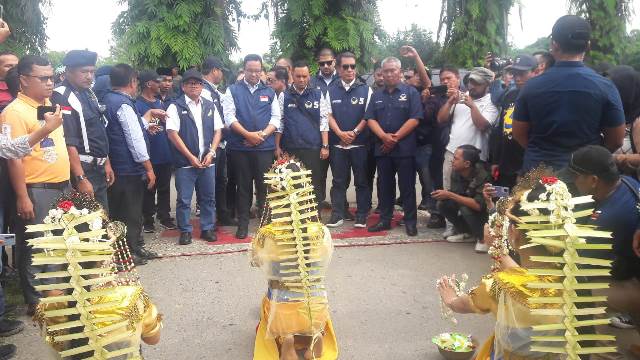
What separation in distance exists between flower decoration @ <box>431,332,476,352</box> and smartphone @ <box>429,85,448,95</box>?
323 cm

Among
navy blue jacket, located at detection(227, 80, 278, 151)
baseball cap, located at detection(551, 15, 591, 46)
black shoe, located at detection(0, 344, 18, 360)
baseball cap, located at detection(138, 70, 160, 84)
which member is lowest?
black shoe, located at detection(0, 344, 18, 360)

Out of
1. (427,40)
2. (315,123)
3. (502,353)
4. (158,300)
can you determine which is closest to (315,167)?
(315,123)

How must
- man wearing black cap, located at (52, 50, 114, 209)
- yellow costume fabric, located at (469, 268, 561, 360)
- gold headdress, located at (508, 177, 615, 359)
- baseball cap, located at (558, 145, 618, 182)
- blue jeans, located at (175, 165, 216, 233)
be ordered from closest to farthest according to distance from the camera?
gold headdress, located at (508, 177, 615, 359)
yellow costume fabric, located at (469, 268, 561, 360)
baseball cap, located at (558, 145, 618, 182)
man wearing black cap, located at (52, 50, 114, 209)
blue jeans, located at (175, 165, 216, 233)

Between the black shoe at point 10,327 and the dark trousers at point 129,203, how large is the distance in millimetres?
1491

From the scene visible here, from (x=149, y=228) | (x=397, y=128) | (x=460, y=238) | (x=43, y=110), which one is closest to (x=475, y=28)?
(x=397, y=128)

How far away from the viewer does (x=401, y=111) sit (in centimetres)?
593

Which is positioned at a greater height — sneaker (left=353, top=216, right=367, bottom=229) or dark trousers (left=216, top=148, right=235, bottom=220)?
dark trousers (left=216, top=148, right=235, bottom=220)

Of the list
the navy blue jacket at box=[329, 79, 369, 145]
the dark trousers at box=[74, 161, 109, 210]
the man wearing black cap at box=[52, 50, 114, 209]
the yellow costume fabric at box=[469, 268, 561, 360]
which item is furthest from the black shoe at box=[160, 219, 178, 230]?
the yellow costume fabric at box=[469, 268, 561, 360]

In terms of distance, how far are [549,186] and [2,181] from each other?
3.59m

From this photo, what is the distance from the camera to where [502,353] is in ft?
7.80

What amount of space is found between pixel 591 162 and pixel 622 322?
1.18m

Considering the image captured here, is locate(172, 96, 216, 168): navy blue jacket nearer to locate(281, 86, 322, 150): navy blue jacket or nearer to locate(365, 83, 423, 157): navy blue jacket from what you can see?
locate(281, 86, 322, 150): navy blue jacket

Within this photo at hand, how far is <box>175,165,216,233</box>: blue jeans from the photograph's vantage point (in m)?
5.82

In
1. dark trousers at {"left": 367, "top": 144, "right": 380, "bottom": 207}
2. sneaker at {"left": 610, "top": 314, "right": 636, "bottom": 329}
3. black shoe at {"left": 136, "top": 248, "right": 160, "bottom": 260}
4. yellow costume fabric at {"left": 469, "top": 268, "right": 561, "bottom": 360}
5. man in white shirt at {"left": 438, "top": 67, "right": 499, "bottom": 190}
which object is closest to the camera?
yellow costume fabric at {"left": 469, "top": 268, "right": 561, "bottom": 360}
